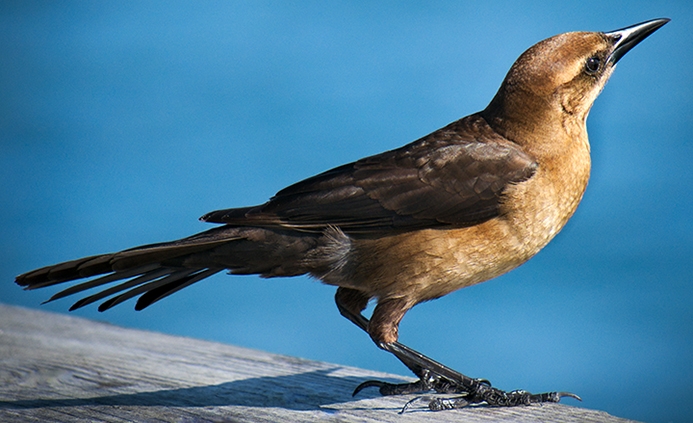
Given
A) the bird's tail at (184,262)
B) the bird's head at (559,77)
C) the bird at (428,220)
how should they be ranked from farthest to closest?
the bird's head at (559,77), the bird at (428,220), the bird's tail at (184,262)

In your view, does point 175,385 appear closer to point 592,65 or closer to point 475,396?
point 475,396

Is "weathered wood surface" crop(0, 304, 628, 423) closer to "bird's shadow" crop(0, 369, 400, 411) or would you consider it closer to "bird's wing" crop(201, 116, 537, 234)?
"bird's shadow" crop(0, 369, 400, 411)

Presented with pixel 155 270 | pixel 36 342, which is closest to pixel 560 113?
pixel 155 270

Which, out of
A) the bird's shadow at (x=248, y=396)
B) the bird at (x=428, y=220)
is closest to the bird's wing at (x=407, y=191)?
the bird at (x=428, y=220)

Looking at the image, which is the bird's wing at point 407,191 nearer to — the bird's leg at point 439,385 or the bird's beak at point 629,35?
the bird's leg at point 439,385

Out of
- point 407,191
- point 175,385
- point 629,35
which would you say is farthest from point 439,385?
point 629,35

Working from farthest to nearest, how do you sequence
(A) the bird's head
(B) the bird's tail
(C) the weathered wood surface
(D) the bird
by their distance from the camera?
(A) the bird's head
(D) the bird
(B) the bird's tail
(C) the weathered wood surface

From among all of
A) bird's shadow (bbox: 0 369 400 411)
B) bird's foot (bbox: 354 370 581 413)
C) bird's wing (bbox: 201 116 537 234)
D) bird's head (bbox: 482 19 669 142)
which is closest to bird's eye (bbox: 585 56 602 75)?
bird's head (bbox: 482 19 669 142)
